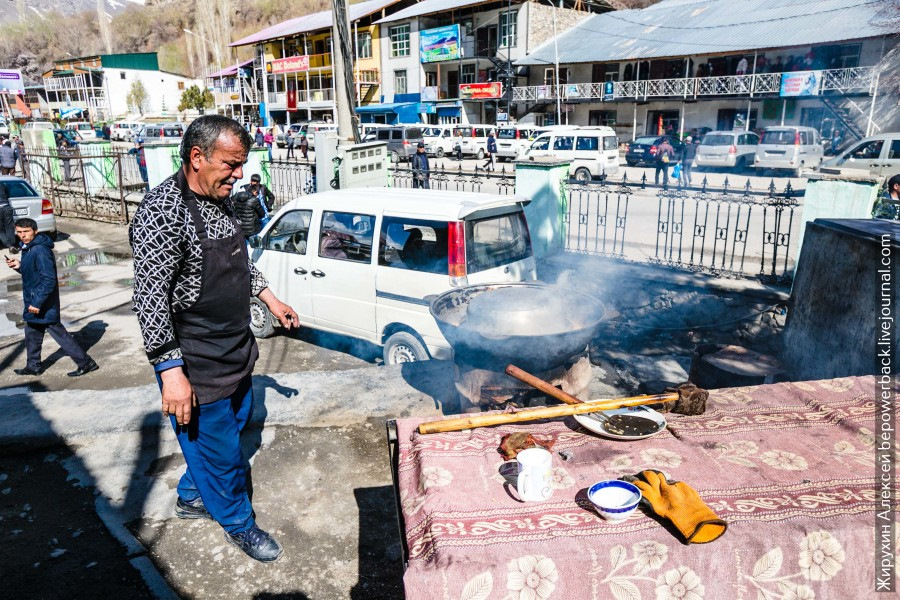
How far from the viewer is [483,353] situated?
3928 mm

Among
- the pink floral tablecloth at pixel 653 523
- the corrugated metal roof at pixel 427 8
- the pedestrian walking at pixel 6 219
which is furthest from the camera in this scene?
the corrugated metal roof at pixel 427 8

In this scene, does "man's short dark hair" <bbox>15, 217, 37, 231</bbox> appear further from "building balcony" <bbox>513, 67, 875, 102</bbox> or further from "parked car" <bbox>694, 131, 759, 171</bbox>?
"building balcony" <bbox>513, 67, 875, 102</bbox>

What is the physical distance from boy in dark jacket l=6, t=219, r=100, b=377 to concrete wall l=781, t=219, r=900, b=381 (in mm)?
7364

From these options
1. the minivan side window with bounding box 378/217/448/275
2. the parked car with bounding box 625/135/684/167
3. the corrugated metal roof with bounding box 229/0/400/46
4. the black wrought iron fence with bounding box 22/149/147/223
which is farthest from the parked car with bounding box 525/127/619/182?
the corrugated metal roof with bounding box 229/0/400/46

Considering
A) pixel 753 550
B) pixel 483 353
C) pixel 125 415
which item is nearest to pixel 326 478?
pixel 483 353

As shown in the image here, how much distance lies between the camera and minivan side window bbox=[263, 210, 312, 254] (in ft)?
21.5

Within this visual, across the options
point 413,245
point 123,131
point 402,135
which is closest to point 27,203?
point 413,245

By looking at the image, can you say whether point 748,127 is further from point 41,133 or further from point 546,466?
point 546,466

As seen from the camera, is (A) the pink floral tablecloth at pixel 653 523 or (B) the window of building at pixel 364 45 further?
(B) the window of building at pixel 364 45

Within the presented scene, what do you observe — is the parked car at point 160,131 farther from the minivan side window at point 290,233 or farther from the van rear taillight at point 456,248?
the van rear taillight at point 456,248

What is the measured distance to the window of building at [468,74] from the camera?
42.6 m

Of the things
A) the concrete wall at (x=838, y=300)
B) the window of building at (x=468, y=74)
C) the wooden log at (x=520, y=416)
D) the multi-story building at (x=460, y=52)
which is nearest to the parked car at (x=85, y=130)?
the multi-story building at (x=460, y=52)

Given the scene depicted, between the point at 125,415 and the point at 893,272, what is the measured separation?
6042 mm

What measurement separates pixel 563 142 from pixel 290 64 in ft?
121
